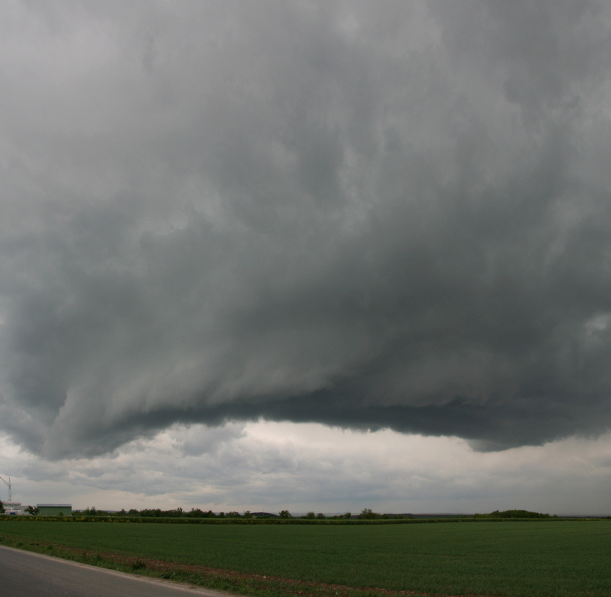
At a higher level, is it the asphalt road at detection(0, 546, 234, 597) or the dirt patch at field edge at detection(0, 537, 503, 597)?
the asphalt road at detection(0, 546, 234, 597)

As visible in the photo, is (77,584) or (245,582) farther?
(245,582)

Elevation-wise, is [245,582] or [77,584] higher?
[77,584]

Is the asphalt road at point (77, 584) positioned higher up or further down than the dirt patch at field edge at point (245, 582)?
higher up

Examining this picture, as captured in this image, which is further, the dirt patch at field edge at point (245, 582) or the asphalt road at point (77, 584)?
the dirt patch at field edge at point (245, 582)

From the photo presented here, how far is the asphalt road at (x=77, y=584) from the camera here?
19.4 m

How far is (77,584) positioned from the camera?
2159cm

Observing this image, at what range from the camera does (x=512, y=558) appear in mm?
39750

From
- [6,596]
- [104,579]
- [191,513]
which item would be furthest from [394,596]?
[191,513]

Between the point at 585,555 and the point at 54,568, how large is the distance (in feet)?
129

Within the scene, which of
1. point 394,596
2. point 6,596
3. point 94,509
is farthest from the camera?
point 94,509

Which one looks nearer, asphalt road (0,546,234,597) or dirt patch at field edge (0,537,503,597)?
asphalt road (0,546,234,597)

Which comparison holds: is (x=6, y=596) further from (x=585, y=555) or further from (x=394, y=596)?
(x=585, y=555)

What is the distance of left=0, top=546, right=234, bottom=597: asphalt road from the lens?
19.4m

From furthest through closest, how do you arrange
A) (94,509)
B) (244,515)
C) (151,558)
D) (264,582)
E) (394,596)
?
(244,515), (94,509), (151,558), (264,582), (394,596)
